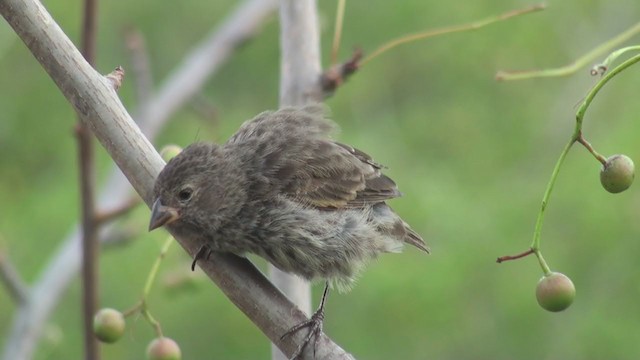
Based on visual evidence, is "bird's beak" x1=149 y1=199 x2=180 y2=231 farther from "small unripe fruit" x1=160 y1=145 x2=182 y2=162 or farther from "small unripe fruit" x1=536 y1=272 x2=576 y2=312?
"small unripe fruit" x1=536 y1=272 x2=576 y2=312

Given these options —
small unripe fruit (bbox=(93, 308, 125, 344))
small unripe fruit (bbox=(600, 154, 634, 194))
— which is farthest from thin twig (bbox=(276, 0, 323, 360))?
small unripe fruit (bbox=(600, 154, 634, 194))

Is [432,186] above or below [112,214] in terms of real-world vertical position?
above

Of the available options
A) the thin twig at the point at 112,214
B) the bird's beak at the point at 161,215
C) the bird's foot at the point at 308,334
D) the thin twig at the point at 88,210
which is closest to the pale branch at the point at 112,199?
the thin twig at the point at 112,214

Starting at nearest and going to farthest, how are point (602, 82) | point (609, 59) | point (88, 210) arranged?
point (602, 82), point (609, 59), point (88, 210)

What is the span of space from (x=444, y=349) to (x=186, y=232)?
2.67m

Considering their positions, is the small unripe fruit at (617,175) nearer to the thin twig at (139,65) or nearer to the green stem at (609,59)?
the green stem at (609,59)

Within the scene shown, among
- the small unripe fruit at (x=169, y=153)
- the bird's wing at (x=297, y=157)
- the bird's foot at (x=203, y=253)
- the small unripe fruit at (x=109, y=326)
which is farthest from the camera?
the bird's wing at (x=297, y=157)

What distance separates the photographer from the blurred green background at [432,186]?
5.70m

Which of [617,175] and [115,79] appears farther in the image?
[115,79]

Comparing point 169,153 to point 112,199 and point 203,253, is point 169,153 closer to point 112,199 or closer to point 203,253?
point 203,253

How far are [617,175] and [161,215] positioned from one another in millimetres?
1387

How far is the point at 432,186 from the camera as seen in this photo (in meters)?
6.30

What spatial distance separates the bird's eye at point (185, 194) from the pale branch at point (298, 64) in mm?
449

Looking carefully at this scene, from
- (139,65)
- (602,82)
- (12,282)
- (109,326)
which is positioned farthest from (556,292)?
(139,65)
